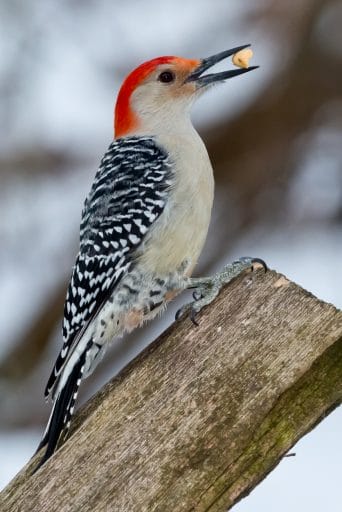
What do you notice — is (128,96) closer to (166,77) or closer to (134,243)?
(166,77)

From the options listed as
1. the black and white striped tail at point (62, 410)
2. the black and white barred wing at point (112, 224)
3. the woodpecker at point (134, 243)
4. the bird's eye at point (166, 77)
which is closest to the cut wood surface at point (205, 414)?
the black and white striped tail at point (62, 410)

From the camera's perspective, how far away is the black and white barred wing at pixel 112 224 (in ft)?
14.0

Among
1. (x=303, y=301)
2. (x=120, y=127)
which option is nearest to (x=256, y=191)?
(x=120, y=127)

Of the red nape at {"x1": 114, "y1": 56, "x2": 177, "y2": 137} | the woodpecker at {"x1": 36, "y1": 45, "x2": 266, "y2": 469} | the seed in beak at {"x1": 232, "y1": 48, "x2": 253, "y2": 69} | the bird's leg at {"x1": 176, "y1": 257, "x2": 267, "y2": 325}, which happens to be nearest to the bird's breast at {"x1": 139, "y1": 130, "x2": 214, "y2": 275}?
the woodpecker at {"x1": 36, "y1": 45, "x2": 266, "y2": 469}

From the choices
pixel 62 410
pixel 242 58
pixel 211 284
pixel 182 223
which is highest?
pixel 242 58

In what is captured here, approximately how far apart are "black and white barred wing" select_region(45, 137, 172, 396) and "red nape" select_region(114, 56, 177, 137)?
1.21 ft

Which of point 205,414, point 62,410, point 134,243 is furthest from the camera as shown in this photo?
point 134,243

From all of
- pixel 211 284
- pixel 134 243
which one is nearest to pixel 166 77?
pixel 134 243

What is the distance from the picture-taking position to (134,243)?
4488 millimetres

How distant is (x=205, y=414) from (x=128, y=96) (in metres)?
2.91

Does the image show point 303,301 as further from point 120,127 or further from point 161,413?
point 120,127

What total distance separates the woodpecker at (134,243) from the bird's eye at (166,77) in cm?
39

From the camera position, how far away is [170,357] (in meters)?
3.00

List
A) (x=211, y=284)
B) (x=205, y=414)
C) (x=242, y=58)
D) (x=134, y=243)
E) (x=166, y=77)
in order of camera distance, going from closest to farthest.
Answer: (x=205, y=414)
(x=211, y=284)
(x=134, y=243)
(x=242, y=58)
(x=166, y=77)
